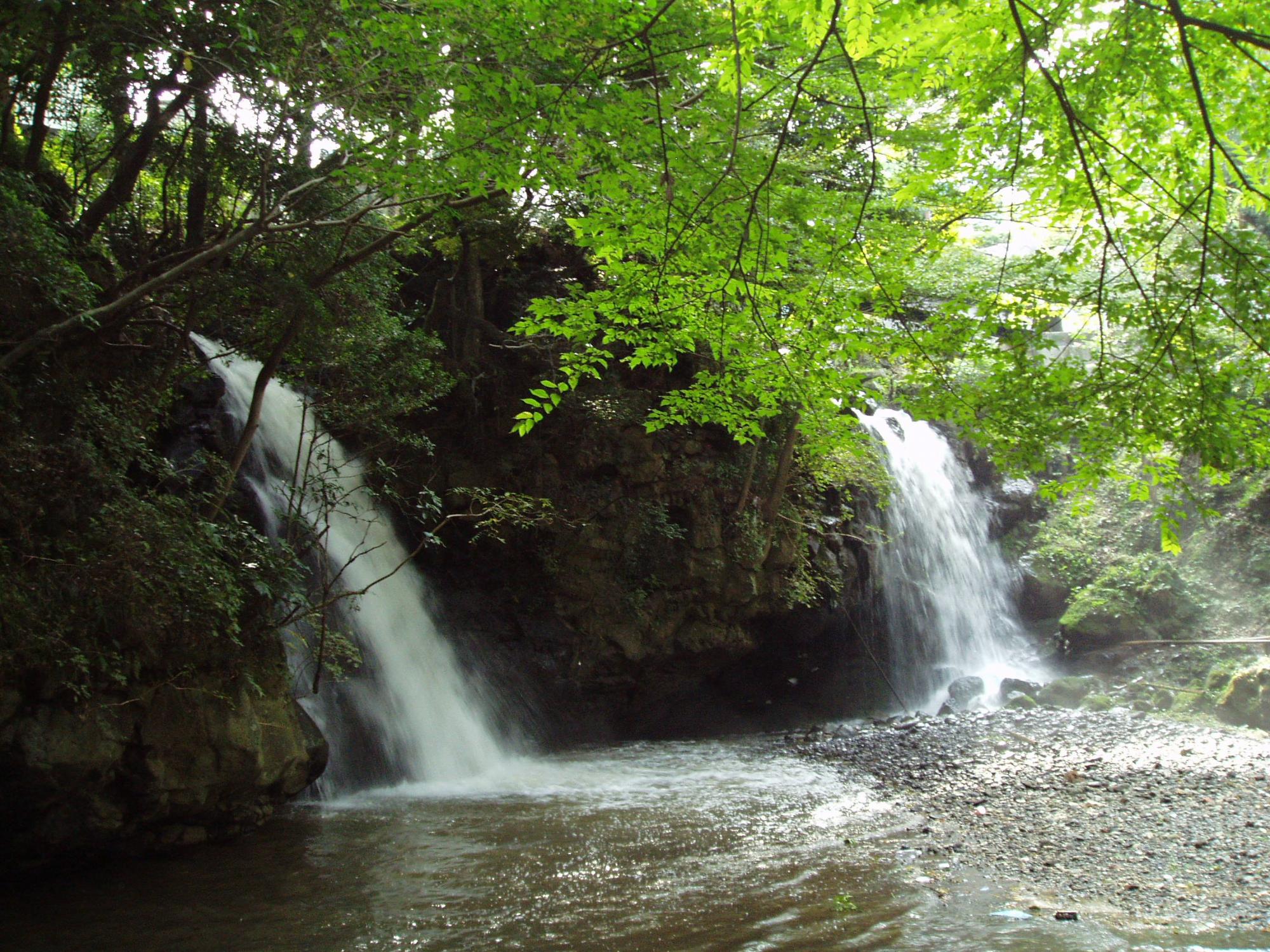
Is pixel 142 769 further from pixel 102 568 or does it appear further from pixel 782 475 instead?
pixel 782 475

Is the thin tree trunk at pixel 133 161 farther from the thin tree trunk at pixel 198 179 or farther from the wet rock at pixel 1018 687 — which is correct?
the wet rock at pixel 1018 687

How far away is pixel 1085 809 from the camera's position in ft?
25.4

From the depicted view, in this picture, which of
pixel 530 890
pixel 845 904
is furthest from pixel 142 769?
pixel 845 904

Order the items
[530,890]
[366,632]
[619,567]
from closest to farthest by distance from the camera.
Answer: [530,890], [366,632], [619,567]

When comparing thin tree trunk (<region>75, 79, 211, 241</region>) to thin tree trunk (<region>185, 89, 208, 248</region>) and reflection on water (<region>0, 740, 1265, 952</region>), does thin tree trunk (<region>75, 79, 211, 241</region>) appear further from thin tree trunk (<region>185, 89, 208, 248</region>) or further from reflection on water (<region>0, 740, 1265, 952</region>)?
reflection on water (<region>0, 740, 1265, 952</region>)

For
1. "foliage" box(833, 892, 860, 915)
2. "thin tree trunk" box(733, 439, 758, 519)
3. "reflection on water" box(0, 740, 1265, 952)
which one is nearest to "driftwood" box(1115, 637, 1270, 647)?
"thin tree trunk" box(733, 439, 758, 519)

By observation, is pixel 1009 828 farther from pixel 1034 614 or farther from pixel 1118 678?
pixel 1034 614

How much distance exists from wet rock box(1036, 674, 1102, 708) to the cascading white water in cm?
92

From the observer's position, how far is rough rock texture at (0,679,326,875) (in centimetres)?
548

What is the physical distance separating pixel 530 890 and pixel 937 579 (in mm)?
12695

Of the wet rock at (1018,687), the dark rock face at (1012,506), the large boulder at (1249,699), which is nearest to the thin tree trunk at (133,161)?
the wet rock at (1018,687)

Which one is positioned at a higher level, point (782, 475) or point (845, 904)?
point (782, 475)

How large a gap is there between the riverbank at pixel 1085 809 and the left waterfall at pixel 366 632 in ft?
15.3

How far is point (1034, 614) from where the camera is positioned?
18.5 meters
